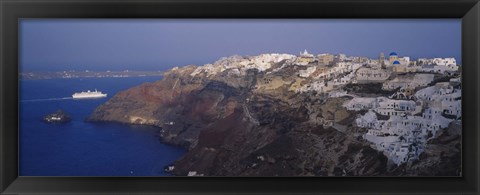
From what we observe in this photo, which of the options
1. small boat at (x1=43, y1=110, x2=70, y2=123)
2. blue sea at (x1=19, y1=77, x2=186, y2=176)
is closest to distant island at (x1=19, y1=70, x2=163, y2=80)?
blue sea at (x1=19, y1=77, x2=186, y2=176)

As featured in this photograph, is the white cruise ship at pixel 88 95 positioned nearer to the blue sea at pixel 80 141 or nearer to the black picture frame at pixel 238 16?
the blue sea at pixel 80 141

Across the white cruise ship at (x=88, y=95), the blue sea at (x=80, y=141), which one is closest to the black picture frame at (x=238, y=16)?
the blue sea at (x=80, y=141)

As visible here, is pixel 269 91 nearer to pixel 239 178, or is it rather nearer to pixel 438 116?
pixel 239 178

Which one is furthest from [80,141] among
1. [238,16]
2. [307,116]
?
[307,116]

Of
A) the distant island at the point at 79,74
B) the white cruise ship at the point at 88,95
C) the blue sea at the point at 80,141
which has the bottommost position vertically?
the blue sea at the point at 80,141

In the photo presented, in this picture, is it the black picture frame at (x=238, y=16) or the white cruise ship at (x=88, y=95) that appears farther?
the white cruise ship at (x=88, y=95)

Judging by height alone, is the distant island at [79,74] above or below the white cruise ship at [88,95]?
above

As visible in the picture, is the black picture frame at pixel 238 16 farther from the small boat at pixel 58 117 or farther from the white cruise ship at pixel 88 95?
the white cruise ship at pixel 88 95

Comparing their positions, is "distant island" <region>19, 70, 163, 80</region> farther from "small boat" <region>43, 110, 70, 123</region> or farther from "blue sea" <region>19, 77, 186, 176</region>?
"small boat" <region>43, 110, 70, 123</region>
